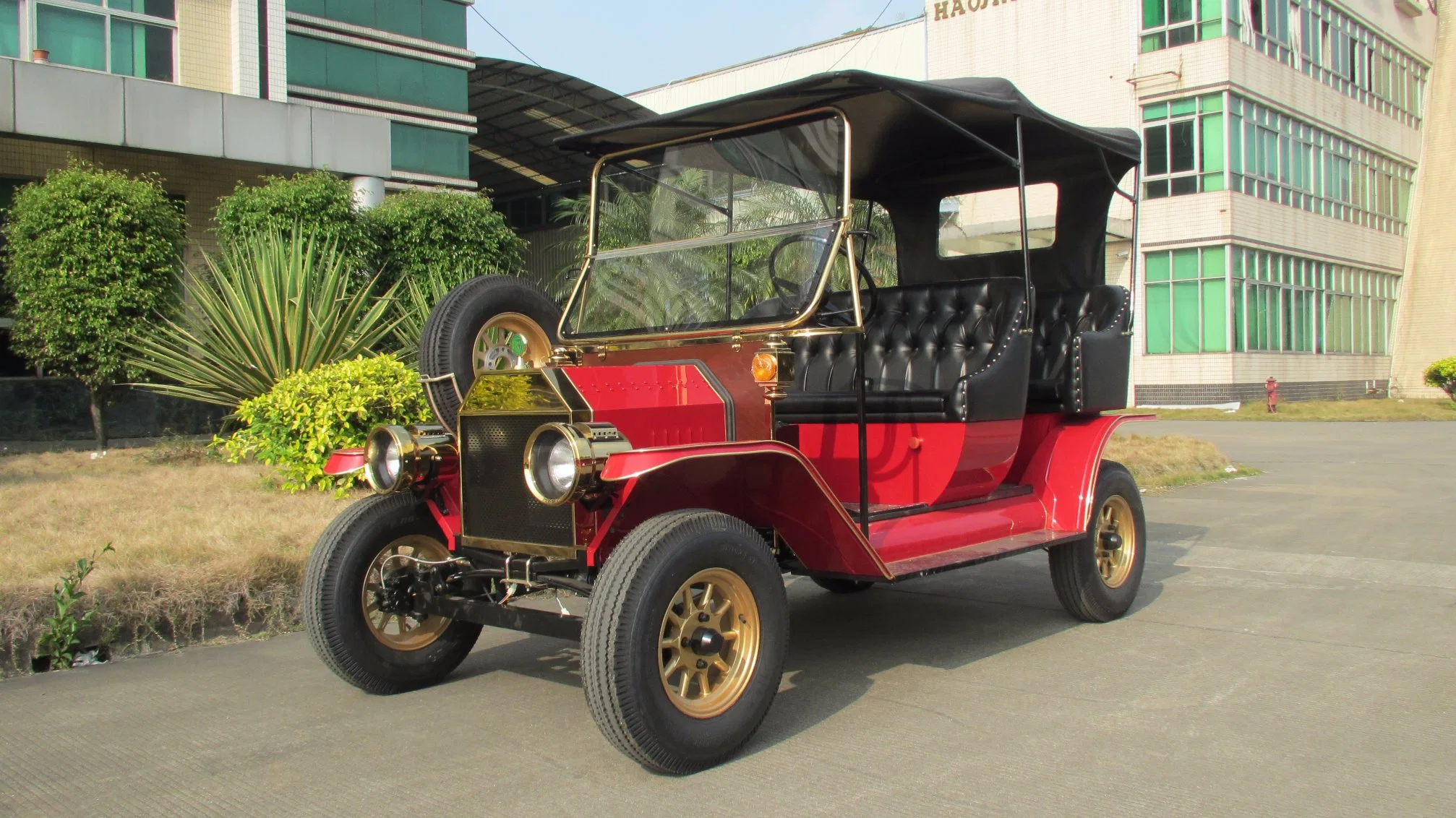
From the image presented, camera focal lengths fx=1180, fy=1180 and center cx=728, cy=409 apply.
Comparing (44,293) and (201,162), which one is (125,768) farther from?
(201,162)

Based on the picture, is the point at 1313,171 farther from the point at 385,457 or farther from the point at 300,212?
the point at 385,457

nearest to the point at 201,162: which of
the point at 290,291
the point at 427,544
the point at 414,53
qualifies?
the point at 414,53

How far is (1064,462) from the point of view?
19.9ft

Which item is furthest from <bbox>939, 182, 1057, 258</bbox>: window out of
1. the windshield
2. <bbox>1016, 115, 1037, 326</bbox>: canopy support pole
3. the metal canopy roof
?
the metal canopy roof

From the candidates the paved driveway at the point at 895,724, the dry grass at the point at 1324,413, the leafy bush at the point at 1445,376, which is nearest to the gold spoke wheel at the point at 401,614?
the paved driveway at the point at 895,724

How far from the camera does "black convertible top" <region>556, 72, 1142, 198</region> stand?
4867 millimetres

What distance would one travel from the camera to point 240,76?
766 inches

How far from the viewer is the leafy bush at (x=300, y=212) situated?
14828mm

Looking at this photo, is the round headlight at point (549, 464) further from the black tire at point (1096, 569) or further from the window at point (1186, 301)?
the window at point (1186, 301)

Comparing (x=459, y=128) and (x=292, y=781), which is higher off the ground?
(x=459, y=128)

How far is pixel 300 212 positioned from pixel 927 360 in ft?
36.3

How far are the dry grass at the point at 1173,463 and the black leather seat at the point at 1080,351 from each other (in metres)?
6.21

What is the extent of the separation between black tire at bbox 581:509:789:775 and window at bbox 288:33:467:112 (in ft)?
66.3

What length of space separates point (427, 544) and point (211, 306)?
6.30 m
